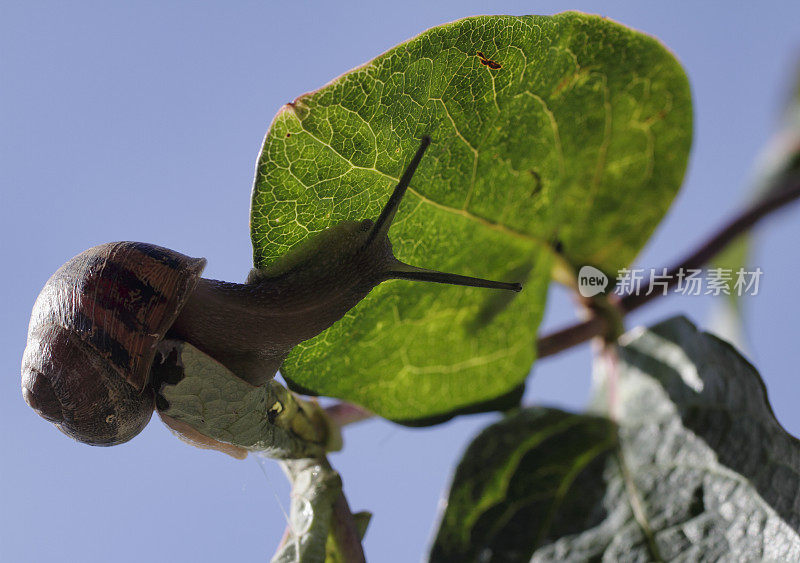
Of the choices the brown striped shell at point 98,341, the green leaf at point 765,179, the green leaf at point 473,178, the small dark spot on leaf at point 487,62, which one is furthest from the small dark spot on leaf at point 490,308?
the green leaf at point 765,179

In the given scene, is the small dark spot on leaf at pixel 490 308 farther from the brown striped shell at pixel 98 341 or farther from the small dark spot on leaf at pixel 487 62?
the brown striped shell at pixel 98 341

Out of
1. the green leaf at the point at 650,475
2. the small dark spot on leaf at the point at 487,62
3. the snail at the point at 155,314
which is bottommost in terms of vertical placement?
the green leaf at the point at 650,475

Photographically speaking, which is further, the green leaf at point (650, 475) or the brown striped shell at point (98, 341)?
the green leaf at point (650, 475)

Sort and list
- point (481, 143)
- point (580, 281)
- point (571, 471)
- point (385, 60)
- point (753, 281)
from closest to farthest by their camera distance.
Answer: point (385, 60) < point (481, 143) < point (571, 471) < point (580, 281) < point (753, 281)

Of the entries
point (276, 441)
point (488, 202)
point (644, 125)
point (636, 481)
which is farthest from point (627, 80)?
point (276, 441)

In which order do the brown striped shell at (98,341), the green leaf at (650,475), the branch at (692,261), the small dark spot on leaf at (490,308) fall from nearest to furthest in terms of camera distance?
1. the brown striped shell at (98,341)
2. the green leaf at (650,475)
3. the small dark spot on leaf at (490,308)
4. the branch at (692,261)

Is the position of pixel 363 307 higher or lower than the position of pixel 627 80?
lower

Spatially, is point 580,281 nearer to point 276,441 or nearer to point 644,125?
point 644,125
